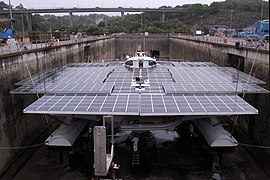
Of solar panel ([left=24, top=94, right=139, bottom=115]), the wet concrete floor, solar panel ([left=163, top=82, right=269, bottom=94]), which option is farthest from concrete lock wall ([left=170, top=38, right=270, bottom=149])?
solar panel ([left=24, top=94, right=139, bottom=115])

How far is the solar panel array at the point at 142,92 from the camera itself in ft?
50.9

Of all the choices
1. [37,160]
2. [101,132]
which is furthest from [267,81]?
[37,160]

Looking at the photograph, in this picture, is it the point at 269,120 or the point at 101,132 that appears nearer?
the point at 101,132

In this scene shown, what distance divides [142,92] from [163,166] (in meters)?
5.08

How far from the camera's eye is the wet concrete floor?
17469 millimetres

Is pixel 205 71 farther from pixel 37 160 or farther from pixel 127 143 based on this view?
pixel 37 160

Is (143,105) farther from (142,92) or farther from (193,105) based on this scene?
(193,105)

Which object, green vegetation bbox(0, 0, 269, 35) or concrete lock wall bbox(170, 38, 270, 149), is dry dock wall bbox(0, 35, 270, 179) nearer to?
concrete lock wall bbox(170, 38, 270, 149)

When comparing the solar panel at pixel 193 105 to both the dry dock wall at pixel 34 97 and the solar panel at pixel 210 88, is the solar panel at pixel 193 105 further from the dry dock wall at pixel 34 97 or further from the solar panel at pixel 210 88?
the dry dock wall at pixel 34 97

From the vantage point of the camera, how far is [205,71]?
88.5 ft

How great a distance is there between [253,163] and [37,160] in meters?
14.6

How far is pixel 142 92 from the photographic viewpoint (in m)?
18.8

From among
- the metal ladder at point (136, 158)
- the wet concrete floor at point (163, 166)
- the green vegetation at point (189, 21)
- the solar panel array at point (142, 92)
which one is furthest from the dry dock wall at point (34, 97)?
the green vegetation at point (189, 21)

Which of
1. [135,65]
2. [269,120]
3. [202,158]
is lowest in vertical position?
[202,158]
